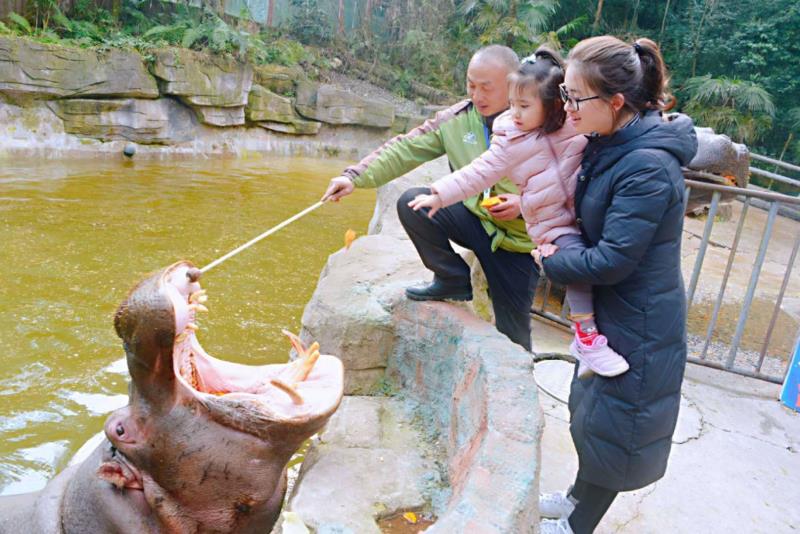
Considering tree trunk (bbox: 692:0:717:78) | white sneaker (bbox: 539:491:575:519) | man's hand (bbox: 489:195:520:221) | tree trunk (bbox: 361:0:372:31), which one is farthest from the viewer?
tree trunk (bbox: 361:0:372:31)

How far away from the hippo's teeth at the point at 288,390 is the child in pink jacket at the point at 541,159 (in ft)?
2.93

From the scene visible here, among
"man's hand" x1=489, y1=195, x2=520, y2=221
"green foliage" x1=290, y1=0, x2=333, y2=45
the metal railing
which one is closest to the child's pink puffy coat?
"man's hand" x1=489, y1=195, x2=520, y2=221

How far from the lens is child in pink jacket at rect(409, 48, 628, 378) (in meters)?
2.17

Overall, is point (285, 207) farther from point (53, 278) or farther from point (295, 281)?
point (53, 278)

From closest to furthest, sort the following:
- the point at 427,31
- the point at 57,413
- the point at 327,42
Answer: the point at 57,413 → the point at 327,42 → the point at 427,31

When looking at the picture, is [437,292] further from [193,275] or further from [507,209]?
[193,275]

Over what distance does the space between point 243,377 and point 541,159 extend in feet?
4.01

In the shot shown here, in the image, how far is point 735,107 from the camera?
15836 mm

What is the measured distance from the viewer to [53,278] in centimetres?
499

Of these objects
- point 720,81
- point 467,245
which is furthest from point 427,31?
point 467,245

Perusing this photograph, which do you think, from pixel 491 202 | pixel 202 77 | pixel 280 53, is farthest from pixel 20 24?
pixel 491 202

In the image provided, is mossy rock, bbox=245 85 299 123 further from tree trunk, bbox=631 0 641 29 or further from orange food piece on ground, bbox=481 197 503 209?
orange food piece on ground, bbox=481 197 503 209

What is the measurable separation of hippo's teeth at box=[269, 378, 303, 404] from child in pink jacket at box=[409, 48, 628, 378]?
0.89 metres

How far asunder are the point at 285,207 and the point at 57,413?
4905 mm
